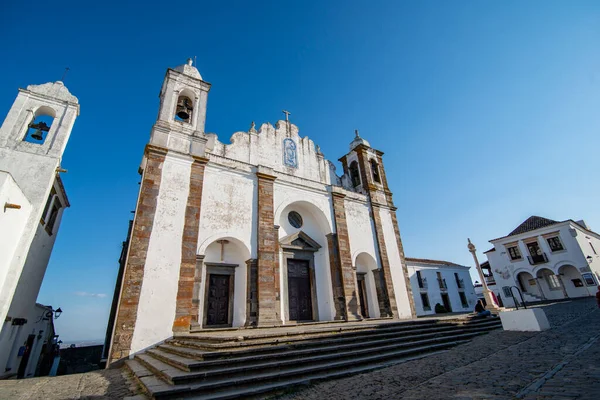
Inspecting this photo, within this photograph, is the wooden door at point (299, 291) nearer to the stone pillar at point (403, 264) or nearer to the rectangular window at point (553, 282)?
the stone pillar at point (403, 264)

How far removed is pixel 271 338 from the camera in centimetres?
605

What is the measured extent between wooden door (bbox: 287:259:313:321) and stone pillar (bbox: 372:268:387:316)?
356 centimetres

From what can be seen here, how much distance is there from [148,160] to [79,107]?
3.83 meters

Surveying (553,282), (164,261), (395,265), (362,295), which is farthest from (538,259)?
(164,261)

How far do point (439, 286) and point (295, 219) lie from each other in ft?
69.3

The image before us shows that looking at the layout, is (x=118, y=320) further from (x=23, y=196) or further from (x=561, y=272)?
(x=561, y=272)

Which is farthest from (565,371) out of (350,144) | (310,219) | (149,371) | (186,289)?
(350,144)

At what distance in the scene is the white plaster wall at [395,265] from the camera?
13172mm

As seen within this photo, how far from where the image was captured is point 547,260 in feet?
80.3

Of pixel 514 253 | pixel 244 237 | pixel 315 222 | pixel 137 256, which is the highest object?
pixel 514 253

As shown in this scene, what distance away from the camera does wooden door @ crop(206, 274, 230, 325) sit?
9.65m

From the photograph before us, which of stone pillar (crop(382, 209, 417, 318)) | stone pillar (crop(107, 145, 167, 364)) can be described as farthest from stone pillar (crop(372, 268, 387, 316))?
stone pillar (crop(107, 145, 167, 364))

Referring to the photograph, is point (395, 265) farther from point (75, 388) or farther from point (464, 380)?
point (75, 388)

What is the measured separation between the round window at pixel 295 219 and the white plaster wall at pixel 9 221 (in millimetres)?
8791
